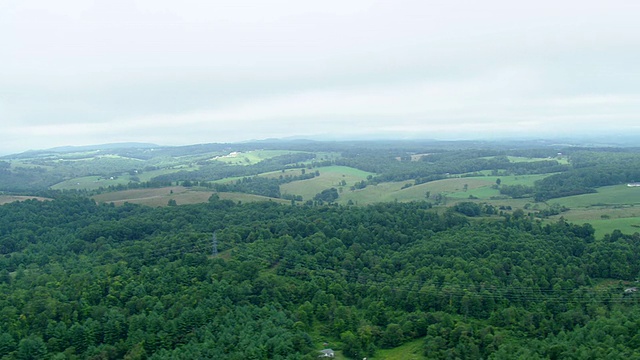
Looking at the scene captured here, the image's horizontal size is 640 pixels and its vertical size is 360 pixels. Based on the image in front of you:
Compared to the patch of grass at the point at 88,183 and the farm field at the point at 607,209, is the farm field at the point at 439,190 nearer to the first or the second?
the farm field at the point at 607,209

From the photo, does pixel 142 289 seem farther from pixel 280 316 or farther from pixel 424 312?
pixel 424 312

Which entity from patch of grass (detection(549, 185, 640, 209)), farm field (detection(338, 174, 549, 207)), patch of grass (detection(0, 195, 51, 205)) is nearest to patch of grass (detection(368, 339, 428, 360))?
patch of grass (detection(549, 185, 640, 209))

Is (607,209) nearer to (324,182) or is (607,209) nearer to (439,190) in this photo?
(439,190)

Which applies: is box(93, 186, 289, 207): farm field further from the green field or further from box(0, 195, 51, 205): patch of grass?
the green field

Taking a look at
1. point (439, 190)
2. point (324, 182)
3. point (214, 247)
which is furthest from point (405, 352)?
point (324, 182)

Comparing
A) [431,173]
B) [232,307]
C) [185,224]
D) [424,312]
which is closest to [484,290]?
[424,312]

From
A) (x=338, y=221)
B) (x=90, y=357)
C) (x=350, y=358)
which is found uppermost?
(x=338, y=221)

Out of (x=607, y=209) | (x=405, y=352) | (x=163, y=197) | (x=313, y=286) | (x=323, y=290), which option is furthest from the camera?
(x=163, y=197)
